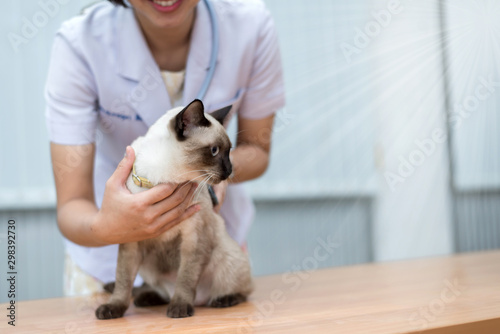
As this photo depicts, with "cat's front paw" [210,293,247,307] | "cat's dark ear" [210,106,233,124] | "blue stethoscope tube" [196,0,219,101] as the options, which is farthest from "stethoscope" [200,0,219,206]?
"cat's front paw" [210,293,247,307]

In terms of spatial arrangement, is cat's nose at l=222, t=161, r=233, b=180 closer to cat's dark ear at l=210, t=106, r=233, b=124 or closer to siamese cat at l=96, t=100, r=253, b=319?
siamese cat at l=96, t=100, r=253, b=319

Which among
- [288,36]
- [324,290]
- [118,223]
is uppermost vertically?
[288,36]

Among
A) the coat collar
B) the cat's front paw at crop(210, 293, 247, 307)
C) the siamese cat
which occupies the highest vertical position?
the coat collar

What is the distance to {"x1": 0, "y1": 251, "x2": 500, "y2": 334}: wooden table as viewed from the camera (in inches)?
31.7

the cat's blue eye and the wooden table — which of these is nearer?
the wooden table

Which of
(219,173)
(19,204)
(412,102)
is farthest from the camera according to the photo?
(412,102)

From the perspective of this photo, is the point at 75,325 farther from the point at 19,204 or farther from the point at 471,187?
the point at 471,187

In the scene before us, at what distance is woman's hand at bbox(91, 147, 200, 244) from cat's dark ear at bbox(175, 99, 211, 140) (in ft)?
0.32

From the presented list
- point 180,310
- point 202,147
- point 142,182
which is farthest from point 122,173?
point 180,310

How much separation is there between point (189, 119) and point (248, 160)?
409mm

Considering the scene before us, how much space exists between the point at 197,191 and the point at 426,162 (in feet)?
8.91

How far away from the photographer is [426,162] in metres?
3.49

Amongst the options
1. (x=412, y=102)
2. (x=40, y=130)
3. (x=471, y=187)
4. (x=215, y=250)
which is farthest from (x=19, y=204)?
(x=471, y=187)

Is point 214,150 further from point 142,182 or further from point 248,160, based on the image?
point 248,160
